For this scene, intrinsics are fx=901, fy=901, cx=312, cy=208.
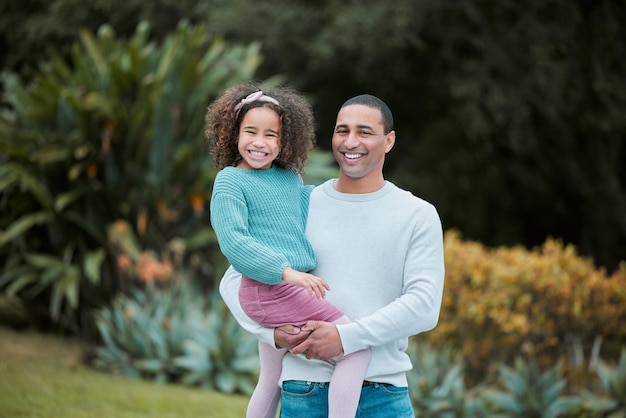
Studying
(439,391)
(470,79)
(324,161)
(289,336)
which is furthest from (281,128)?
(470,79)

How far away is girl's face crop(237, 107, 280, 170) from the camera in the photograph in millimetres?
3035

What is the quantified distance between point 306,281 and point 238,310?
0.37m

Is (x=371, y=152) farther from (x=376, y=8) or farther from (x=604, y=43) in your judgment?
(x=604, y=43)

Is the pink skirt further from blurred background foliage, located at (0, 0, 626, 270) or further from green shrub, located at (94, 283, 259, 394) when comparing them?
blurred background foliage, located at (0, 0, 626, 270)

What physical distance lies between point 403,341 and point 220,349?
16.7ft

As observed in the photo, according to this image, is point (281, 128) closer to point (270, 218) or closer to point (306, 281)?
point (270, 218)

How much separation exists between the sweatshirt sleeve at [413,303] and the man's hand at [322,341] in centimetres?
2

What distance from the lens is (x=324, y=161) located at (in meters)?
10.6

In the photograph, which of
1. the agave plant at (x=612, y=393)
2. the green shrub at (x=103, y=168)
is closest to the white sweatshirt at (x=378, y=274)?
the agave plant at (x=612, y=393)

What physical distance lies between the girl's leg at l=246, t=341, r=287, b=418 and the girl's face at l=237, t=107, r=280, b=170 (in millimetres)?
637

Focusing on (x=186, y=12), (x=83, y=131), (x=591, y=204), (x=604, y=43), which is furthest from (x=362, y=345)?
(x=591, y=204)

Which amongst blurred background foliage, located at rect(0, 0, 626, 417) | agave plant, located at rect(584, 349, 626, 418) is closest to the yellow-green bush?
blurred background foliage, located at rect(0, 0, 626, 417)

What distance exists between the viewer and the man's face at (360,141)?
300 centimetres

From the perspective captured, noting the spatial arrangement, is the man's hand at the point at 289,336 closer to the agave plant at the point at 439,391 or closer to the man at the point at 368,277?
the man at the point at 368,277
